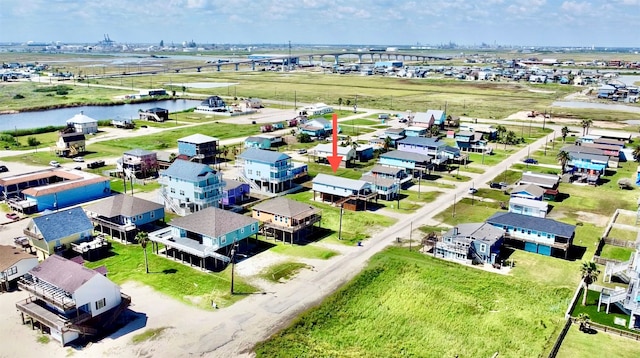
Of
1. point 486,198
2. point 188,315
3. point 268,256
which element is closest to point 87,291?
point 188,315

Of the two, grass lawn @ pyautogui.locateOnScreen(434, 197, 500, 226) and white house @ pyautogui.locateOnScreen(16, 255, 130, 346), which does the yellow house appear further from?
white house @ pyautogui.locateOnScreen(16, 255, 130, 346)

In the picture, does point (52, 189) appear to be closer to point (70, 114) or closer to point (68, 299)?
point (68, 299)

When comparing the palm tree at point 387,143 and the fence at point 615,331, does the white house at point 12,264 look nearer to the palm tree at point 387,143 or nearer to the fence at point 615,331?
the fence at point 615,331

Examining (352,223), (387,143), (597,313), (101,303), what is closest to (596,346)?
(597,313)

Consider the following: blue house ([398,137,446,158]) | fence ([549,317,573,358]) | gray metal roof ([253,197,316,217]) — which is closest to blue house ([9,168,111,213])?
gray metal roof ([253,197,316,217])

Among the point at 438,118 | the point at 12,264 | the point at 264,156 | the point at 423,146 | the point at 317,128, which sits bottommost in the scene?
the point at 12,264

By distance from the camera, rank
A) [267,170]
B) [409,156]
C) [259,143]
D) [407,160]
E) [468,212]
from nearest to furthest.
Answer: [468,212]
[267,170]
[407,160]
[409,156]
[259,143]
